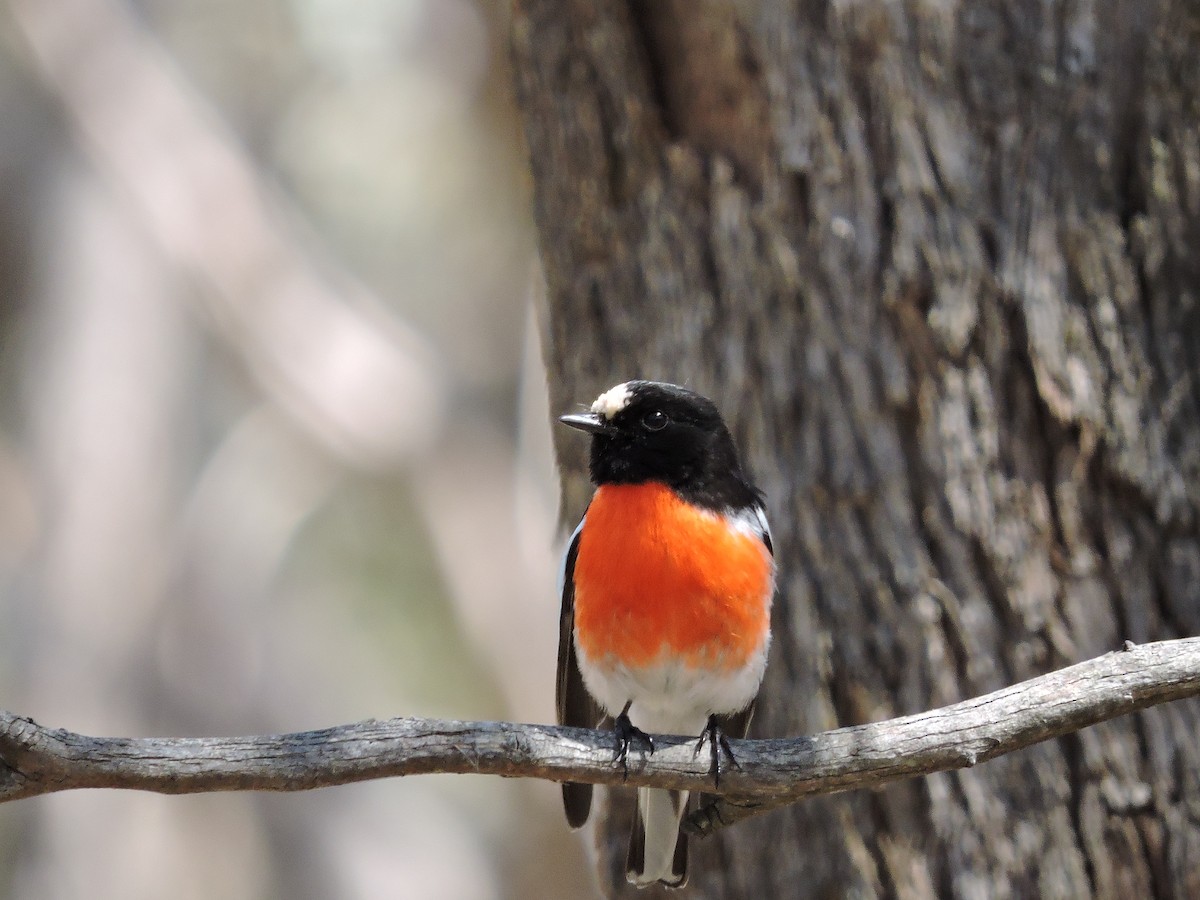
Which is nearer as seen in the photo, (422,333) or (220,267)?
(220,267)

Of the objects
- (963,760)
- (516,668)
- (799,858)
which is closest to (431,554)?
(516,668)

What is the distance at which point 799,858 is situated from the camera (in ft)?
12.1

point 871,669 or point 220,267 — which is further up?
point 220,267

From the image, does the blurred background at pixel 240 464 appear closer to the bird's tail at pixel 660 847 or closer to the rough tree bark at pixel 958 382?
the rough tree bark at pixel 958 382

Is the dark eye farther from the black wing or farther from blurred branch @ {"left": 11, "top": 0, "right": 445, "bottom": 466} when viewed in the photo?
blurred branch @ {"left": 11, "top": 0, "right": 445, "bottom": 466}

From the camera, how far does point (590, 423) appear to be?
382cm

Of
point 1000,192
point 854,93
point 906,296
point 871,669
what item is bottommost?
point 871,669

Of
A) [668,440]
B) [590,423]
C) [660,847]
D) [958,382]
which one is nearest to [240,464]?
[590,423]

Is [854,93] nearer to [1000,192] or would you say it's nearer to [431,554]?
[1000,192]

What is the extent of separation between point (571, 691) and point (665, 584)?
2.96ft

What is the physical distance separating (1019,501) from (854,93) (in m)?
1.31

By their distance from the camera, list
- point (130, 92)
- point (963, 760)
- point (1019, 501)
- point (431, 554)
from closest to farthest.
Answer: point (963, 760) < point (1019, 501) < point (130, 92) < point (431, 554)

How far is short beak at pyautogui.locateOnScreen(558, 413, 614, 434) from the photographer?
3.82m

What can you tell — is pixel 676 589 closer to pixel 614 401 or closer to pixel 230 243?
pixel 614 401
